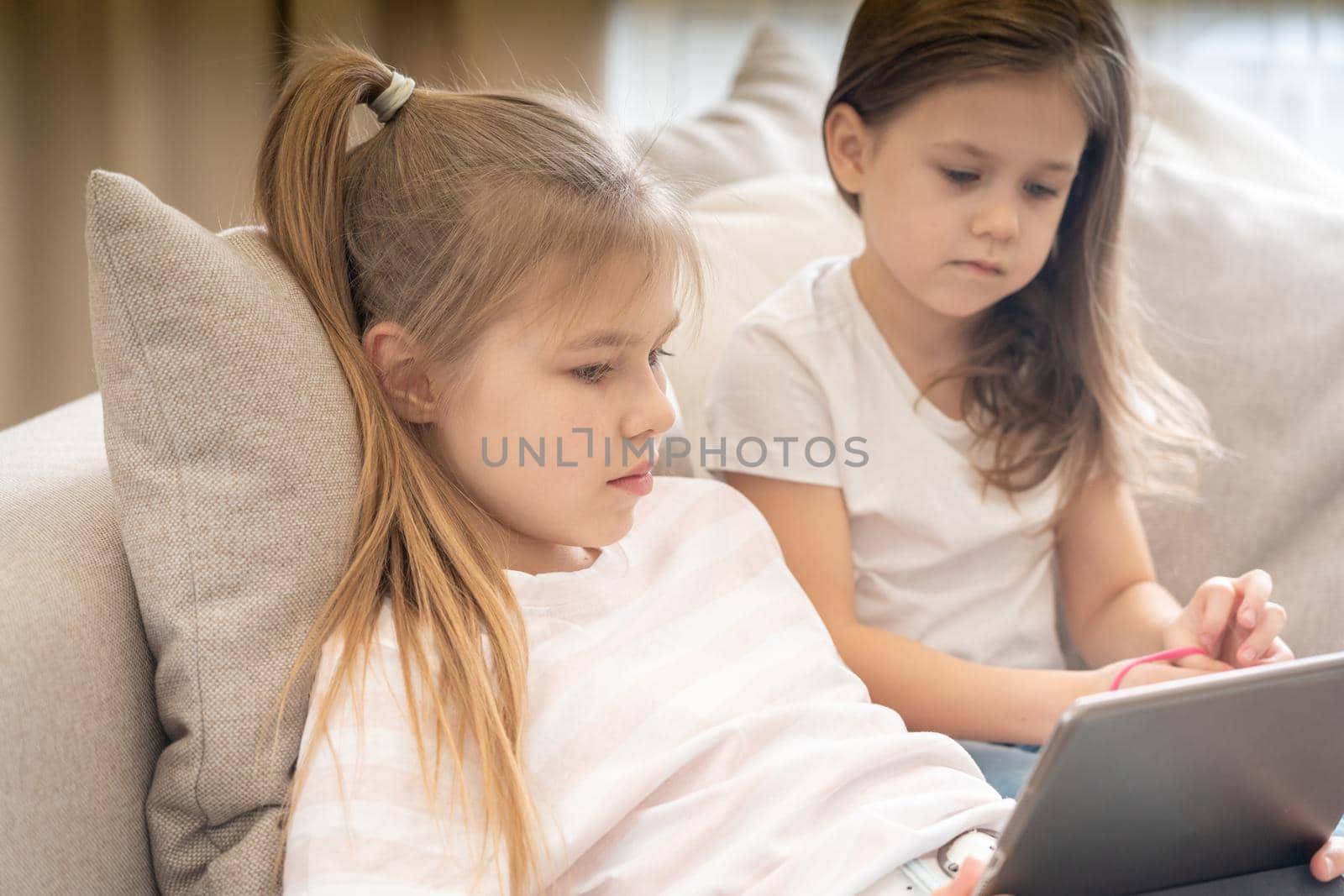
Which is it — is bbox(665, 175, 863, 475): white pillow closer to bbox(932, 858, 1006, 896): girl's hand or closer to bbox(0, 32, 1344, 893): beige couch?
bbox(0, 32, 1344, 893): beige couch

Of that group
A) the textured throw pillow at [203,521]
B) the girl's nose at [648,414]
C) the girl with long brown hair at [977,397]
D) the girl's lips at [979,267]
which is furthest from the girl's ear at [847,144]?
the textured throw pillow at [203,521]

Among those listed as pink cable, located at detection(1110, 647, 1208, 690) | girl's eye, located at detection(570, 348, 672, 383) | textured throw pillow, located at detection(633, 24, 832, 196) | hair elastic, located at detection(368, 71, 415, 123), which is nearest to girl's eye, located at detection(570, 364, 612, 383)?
girl's eye, located at detection(570, 348, 672, 383)

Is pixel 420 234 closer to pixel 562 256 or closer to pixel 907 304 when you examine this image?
pixel 562 256

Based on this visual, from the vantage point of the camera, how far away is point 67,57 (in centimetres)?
193

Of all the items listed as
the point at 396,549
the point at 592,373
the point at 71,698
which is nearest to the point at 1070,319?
the point at 592,373

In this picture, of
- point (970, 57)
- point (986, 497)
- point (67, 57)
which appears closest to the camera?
point (970, 57)

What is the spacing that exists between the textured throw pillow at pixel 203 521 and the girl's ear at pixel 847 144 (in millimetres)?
582

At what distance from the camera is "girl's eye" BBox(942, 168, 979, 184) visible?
1050 millimetres

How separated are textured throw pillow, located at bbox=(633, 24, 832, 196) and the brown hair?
352 mm

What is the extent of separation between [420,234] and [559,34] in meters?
1.38

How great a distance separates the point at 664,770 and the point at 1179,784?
0.28 m

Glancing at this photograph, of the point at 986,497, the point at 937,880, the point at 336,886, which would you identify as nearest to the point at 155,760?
the point at 336,886

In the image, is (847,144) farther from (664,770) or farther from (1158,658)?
(664,770)

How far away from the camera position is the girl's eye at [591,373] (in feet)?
2.68
